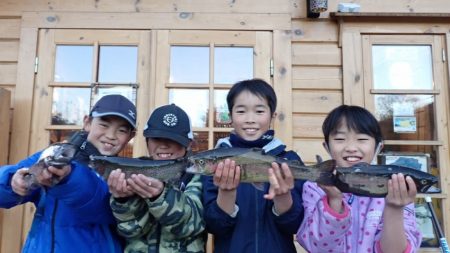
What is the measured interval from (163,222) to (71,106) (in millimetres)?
2651

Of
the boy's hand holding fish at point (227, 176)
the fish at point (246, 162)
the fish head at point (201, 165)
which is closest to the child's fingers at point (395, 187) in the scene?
the fish at point (246, 162)

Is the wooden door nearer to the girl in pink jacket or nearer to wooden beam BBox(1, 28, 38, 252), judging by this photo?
wooden beam BBox(1, 28, 38, 252)

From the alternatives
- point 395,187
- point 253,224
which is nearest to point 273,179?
point 253,224

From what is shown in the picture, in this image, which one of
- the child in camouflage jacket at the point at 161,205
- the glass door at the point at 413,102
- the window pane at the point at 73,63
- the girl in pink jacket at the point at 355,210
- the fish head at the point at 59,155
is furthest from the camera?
the window pane at the point at 73,63

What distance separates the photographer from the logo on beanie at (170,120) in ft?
8.08

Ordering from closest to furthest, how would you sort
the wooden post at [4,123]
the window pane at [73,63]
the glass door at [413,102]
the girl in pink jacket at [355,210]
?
the girl in pink jacket at [355,210] → the wooden post at [4,123] → the glass door at [413,102] → the window pane at [73,63]

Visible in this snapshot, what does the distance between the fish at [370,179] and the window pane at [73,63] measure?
3.21 m

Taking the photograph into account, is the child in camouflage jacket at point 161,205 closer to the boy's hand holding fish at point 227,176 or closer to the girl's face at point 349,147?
the boy's hand holding fish at point 227,176

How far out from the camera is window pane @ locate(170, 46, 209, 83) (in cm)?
432

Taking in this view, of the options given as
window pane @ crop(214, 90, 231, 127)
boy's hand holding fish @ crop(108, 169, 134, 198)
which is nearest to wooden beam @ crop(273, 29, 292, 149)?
window pane @ crop(214, 90, 231, 127)

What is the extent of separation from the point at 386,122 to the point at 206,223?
8.98 feet

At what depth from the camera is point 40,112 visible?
428 centimetres

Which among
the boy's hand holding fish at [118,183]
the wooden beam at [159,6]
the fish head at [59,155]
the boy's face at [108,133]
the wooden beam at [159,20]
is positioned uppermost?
the wooden beam at [159,6]

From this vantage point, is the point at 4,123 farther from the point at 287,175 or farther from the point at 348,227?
the point at 348,227
